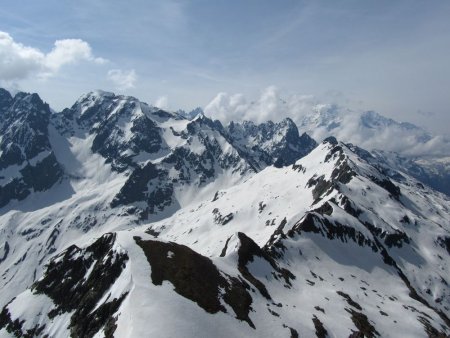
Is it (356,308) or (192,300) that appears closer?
(192,300)

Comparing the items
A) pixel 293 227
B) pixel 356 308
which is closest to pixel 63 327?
pixel 356 308


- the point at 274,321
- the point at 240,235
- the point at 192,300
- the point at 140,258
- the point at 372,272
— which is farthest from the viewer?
Result: the point at 372,272

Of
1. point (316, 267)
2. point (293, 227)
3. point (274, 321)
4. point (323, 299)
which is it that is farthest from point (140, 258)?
point (293, 227)

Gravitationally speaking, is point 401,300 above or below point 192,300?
below

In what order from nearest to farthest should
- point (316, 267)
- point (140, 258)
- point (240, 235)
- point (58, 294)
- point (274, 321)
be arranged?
point (274, 321) < point (140, 258) < point (58, 294) < point (240, 235) < point (316, 267)

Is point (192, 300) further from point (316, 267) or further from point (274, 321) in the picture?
point (316, 267)

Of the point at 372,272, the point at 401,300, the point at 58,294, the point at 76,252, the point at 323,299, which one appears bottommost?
the point at 401,300

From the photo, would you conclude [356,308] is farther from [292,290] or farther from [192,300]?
[192,300]

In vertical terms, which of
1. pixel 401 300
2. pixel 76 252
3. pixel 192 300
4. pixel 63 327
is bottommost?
pixel 401 300

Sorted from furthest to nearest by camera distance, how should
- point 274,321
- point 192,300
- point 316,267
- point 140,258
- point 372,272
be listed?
point 372,272 → point 316,267 → point 140,258 → point 274,321 → point 192,300
